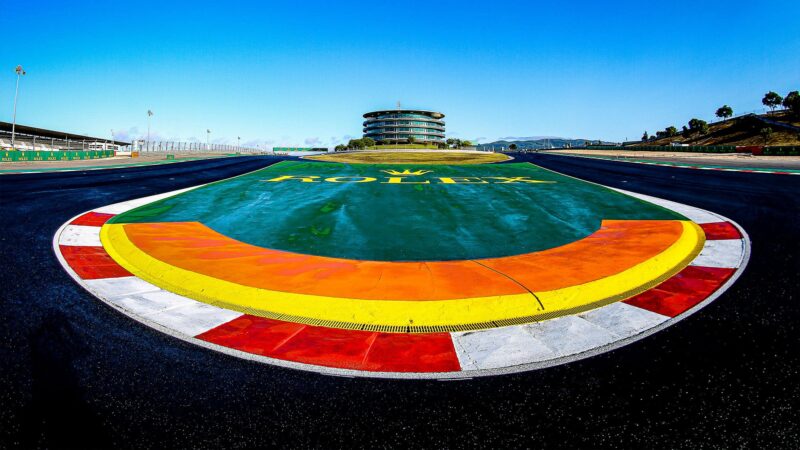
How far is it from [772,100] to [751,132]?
30.9 m

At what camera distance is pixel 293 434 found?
208cm

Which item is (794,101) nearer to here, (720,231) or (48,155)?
(720,231)

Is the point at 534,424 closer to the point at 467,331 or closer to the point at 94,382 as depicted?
the point at 467,331

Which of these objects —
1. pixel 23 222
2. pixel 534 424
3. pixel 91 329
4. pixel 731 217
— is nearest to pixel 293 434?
pixel 534 424

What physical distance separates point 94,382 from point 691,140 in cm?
15590

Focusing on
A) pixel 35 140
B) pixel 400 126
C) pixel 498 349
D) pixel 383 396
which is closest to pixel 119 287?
pixel 383 396

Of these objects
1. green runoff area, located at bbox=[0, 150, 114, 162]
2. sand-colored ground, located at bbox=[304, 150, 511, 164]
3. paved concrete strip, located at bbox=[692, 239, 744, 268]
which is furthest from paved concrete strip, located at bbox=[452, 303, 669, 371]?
green runoff area, located at bbox=[0, 150, 114, 162]

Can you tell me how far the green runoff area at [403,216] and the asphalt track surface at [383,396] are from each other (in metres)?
3.24

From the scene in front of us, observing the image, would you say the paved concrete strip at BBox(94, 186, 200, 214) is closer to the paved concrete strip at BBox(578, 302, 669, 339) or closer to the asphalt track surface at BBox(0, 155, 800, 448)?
the asphalt track surface at BBox(0, 155, 800, 448)

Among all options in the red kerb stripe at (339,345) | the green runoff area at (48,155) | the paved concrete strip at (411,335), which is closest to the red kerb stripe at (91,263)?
the paved concrete strip at (411,335)

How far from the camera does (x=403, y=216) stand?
916cm

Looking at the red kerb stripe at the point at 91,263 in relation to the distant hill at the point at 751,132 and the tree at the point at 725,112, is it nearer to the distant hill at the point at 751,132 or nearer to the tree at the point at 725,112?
the distant hill at the point at 751,132

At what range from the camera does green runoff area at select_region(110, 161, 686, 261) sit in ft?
21.9

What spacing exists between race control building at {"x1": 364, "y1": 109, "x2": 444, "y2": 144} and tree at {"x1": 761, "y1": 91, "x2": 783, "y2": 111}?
110m
